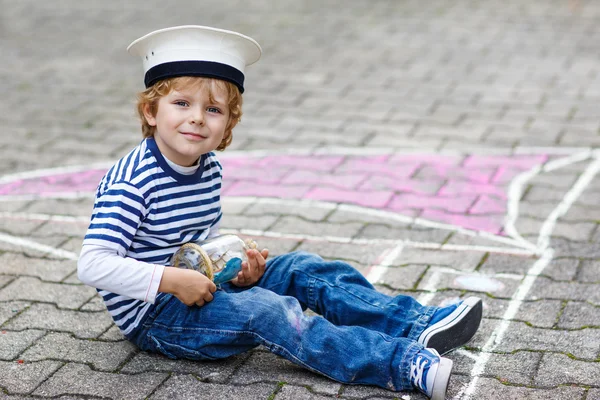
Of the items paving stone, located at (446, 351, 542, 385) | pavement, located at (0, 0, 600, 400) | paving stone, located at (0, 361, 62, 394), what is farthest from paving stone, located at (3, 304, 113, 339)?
paving stone, located at (446, 351, 542, 385)

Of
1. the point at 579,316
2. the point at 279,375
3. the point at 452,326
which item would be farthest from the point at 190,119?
the point at 579,316

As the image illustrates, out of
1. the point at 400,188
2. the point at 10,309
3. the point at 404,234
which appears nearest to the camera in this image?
the point at 10,309

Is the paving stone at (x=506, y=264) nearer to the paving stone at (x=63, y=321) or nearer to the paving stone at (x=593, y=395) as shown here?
the paving stone at (x=593, y=395)

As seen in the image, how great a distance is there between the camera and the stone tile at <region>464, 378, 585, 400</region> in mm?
2783

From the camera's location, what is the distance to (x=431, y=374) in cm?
273

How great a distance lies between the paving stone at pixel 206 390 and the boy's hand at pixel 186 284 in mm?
270

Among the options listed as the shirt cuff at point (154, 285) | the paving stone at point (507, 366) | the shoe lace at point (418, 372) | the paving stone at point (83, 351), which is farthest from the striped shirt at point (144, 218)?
the paving stone at point (507, 366)

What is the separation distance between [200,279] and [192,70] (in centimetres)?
66

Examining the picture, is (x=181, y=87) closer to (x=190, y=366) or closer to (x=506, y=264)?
(x=190, y=366)

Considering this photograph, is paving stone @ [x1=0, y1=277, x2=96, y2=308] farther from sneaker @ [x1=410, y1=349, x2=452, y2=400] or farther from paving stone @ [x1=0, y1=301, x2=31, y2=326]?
sneaker @ [x1=410, y1=349, x2=452, y2=400]

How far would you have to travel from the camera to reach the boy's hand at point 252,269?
10.0ft

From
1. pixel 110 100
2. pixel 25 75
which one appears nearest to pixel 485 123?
pixel 110 100

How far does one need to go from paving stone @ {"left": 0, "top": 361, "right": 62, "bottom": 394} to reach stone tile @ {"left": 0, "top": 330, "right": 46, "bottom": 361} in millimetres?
62

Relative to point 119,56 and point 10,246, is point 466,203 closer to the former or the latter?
point 10,246
